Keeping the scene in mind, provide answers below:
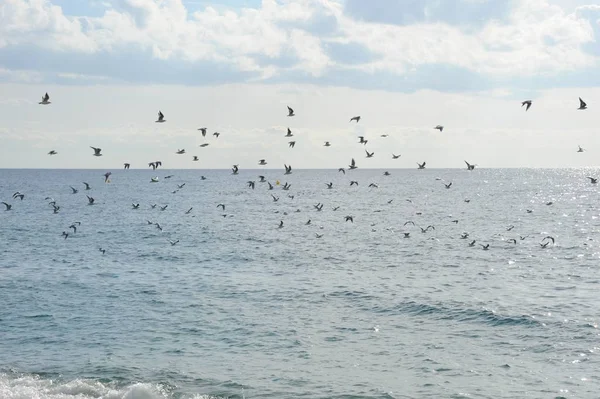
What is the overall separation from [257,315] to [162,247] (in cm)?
3158

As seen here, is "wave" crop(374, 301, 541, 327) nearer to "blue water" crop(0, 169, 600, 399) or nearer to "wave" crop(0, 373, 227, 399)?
"blue water" crop(0, 169, 600, 399)

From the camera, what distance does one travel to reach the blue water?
28.2m

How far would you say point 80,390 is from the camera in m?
27.0

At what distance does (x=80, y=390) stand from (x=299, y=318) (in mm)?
13856

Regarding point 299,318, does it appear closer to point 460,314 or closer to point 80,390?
point 460,314

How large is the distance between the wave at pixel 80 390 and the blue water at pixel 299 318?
0.32 feet

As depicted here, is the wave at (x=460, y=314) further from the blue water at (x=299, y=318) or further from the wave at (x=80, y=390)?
the wave at (x=80, y=390)

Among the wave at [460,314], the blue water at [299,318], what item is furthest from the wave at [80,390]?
the wave at [460,314]

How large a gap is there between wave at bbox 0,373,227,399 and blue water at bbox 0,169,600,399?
98 mm

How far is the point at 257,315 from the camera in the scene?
38.7m

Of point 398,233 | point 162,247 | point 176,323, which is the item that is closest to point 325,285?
point 176,323

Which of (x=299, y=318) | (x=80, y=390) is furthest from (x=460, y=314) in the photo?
(x=80, y=390)

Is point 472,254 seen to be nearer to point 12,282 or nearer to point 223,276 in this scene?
point 223,276

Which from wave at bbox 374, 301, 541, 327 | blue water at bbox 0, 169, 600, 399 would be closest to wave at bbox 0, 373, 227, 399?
blue water at bbox 0, 169, 600, 399
